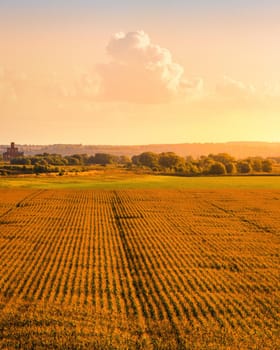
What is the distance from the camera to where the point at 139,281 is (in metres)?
20.4

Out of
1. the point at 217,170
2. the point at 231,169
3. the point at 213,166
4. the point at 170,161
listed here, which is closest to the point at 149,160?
the point at 170,161

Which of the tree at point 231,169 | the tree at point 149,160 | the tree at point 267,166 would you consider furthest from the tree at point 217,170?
the tree at point 149,160

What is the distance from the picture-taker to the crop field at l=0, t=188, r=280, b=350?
14.3 meters

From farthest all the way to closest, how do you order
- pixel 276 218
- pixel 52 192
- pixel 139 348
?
1. pixel 52 192
2. pixel 276 218
3. pixel 139 348

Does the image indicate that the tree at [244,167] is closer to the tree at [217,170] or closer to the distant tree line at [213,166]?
the distant tree line at [213,166]

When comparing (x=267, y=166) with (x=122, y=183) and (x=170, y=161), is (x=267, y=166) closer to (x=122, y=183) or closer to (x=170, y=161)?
(x=170, y=161)

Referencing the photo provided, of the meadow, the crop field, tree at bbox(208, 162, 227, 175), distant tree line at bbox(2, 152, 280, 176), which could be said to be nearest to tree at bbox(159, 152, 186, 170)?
distant tree line at bbox(2, 152, 280, 176)

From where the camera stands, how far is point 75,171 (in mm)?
106375

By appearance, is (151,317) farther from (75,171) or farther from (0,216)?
(75,171)

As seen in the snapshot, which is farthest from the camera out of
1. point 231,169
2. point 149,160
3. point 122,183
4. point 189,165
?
point 149,160

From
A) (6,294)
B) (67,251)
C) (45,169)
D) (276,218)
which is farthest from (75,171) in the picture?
(6,294)

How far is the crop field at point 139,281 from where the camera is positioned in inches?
564

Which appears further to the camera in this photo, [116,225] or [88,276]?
[116,225]

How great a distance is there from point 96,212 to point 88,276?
2260 centimetres
